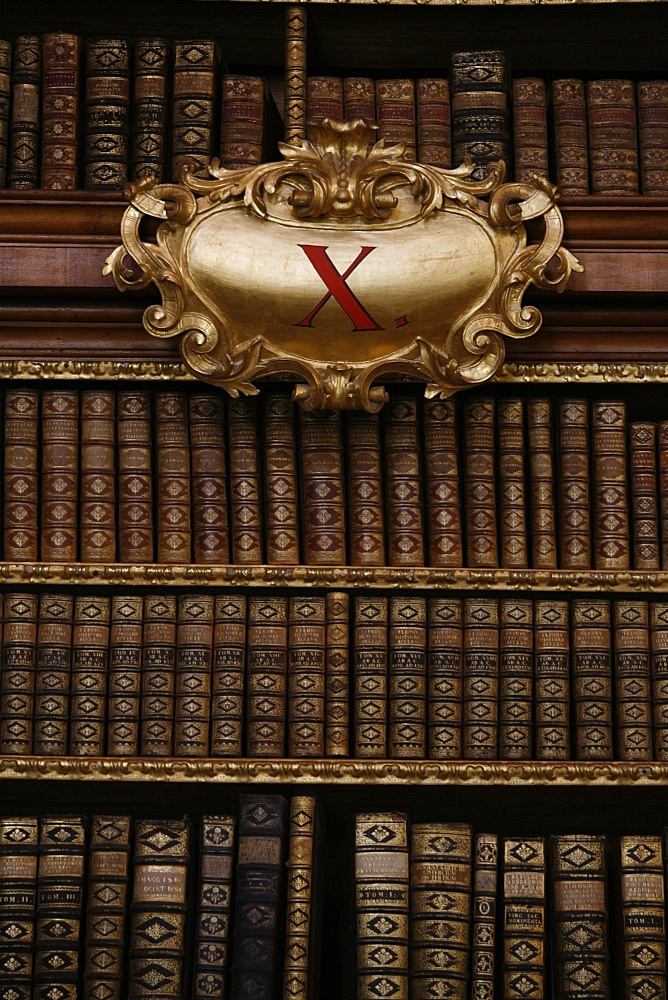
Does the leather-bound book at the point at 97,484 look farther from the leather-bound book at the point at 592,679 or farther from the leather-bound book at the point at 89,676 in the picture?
the leather-bound book at the point at 592,679

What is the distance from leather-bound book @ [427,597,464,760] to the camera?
8.13 ft

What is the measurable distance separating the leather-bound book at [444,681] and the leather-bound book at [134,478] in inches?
22.3

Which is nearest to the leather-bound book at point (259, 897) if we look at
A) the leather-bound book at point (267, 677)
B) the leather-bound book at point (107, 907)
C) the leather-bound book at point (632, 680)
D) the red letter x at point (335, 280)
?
the leather-bound book at point (267, 677)

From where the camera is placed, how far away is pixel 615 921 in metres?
2.41

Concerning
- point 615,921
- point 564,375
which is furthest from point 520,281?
point 615,921

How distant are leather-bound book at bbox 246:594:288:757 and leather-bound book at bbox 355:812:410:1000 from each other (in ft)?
0.72

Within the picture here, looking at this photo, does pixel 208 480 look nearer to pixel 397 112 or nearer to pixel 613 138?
pixel 397 112

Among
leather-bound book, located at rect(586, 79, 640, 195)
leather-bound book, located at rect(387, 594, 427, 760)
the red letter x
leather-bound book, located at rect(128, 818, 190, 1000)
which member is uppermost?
leather-bound book, located at rect(586, 79, 640, 195)

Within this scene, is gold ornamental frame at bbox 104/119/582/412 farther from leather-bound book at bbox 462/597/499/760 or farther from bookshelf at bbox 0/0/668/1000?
leather-bound book at bbox 462/597/499/760

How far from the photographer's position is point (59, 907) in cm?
236

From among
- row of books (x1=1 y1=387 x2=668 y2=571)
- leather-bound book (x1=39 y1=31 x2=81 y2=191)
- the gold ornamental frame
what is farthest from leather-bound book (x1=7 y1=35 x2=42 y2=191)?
row of books (x1=1 y1=387 x2=668 y2=571)

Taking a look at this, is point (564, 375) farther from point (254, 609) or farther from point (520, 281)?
point (254, 609)

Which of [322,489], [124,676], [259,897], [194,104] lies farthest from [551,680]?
[194,104]

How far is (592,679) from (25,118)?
1541mm
